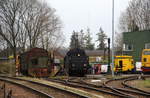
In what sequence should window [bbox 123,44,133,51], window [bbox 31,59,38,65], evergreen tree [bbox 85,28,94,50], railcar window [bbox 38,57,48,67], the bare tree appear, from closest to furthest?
window [bbox 31,59,38,65] < railcar window [bbox 38,57,48,67] < window [bbox 123,44,133,51] < the bare tree < evergreen tree [bbox 85,28,94,50]

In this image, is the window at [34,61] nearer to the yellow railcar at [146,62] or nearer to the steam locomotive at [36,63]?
the steam locomotive at [36,63]

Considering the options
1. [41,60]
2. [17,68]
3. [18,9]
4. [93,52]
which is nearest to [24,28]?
[18,9]

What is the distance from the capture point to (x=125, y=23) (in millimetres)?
69625

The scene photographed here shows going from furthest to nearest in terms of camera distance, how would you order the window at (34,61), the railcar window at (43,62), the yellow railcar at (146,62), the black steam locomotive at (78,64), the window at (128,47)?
the window at (128,47)
the yellow railcar at (146,62)
the black steam locomotive at (78,64)
the railcar window at (43,62)
the window at (34,61)

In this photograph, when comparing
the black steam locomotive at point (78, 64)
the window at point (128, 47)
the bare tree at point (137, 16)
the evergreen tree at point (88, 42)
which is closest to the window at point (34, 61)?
the black steam locomotive at point (78, 64)

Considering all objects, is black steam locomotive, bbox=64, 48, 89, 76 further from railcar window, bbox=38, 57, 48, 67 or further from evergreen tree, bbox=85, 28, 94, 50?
evergreen tree, bbox=85, 28, 94, 50

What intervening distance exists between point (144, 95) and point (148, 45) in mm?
44892

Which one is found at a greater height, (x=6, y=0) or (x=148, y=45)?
(x=6, y=0)

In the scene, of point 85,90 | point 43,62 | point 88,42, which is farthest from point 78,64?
point 88,42

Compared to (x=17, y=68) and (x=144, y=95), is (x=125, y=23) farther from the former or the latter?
(x=144, y=95)

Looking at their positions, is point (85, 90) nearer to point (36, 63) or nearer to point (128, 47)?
point (36, 63)

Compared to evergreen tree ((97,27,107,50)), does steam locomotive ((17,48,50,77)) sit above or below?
below

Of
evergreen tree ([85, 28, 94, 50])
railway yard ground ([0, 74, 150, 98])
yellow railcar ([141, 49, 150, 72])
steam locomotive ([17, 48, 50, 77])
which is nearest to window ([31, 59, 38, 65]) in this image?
steam locomotive ([17, 48, 50, 77])

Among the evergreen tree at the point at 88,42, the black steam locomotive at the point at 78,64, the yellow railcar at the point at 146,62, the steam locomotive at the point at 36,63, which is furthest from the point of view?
the evergreen tree at the point at 88,42
